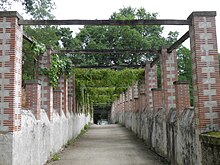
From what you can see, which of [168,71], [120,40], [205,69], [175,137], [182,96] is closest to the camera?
[205,69]

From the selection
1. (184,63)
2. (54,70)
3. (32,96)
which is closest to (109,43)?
(184,63)

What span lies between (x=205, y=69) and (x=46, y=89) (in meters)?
6.39

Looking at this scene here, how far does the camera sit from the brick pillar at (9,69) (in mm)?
6301

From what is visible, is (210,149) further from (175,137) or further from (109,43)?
(109,43)

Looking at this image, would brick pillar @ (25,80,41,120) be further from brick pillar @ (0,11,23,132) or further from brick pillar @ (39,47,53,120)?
brick pillar @ (39,47,53,120)

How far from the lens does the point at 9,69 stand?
646cm

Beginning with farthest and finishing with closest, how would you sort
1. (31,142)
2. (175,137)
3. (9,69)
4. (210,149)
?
(175,137) < (31,142) < (9,69) < (210,149)

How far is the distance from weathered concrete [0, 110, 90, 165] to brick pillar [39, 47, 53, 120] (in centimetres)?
54

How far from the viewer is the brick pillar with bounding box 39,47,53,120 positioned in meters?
10.6

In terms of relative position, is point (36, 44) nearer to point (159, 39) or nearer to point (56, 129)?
point (56, 129)

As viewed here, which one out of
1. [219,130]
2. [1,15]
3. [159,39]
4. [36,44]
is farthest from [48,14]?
[219,130]

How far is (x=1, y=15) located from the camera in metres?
6.55

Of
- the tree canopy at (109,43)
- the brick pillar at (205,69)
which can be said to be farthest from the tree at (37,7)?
the brick pillar at (205,69)

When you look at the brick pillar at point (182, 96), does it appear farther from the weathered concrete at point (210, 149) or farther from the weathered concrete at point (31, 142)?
the weathered concrete at point (31, 142)
